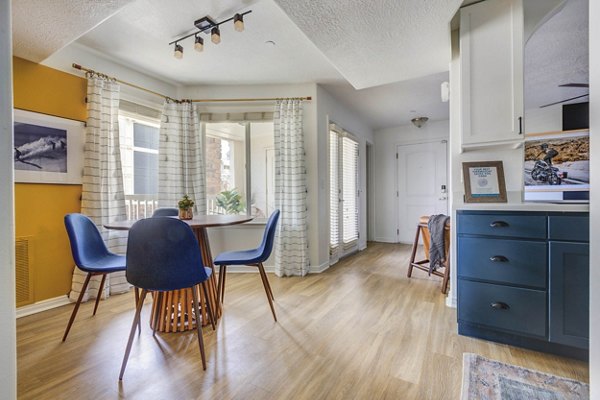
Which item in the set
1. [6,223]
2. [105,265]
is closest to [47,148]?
[105,265]

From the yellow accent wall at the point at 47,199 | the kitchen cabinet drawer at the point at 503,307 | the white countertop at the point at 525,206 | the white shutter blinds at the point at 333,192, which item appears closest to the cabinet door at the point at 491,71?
the white countertop at the point at 525,206

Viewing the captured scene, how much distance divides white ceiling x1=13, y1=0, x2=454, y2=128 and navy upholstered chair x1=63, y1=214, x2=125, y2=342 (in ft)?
4.61

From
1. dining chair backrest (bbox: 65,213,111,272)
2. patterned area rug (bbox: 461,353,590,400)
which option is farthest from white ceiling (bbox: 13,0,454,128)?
patterned area rug (bbox: 461,353,590,400)

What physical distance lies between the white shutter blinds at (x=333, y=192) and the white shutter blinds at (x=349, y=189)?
251 millimetres

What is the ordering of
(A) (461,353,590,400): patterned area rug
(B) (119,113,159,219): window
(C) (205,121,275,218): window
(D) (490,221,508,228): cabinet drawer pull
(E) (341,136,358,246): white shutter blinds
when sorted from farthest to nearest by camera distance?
(E) (341,136,358,246): white shutter blinds < (C) (205,121,275,218): window < (B) (119,113,159,219): window < (D) (490,221,508,228): cabinet drawer pull < (A) (461,353,590,400): patterned area rug

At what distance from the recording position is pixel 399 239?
5.87 metres

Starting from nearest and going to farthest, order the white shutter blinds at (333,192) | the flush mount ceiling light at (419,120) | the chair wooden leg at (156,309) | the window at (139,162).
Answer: the chair wooden leg at (156,309) < the window at (139,162) < the white shutter blinds at (333,192) < the flush mount ceiling light at (419,120)

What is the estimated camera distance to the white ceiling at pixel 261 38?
72.6 inches

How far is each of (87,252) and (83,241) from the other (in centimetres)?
10

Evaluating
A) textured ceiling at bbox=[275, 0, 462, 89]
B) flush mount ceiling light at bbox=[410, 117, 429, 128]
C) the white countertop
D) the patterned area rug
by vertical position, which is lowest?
the patterned area rug

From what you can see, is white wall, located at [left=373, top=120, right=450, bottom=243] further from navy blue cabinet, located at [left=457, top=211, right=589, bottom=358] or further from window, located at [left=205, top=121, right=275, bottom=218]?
navy blue cabinet, located at [left=457, top=211, right=589, bottom=358]

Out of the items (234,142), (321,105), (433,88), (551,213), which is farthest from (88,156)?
(433,88)

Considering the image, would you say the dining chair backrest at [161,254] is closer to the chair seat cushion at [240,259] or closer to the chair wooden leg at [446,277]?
the chair seat cushion at [240,259]

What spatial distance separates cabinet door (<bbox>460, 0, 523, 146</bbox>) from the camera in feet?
6.32
